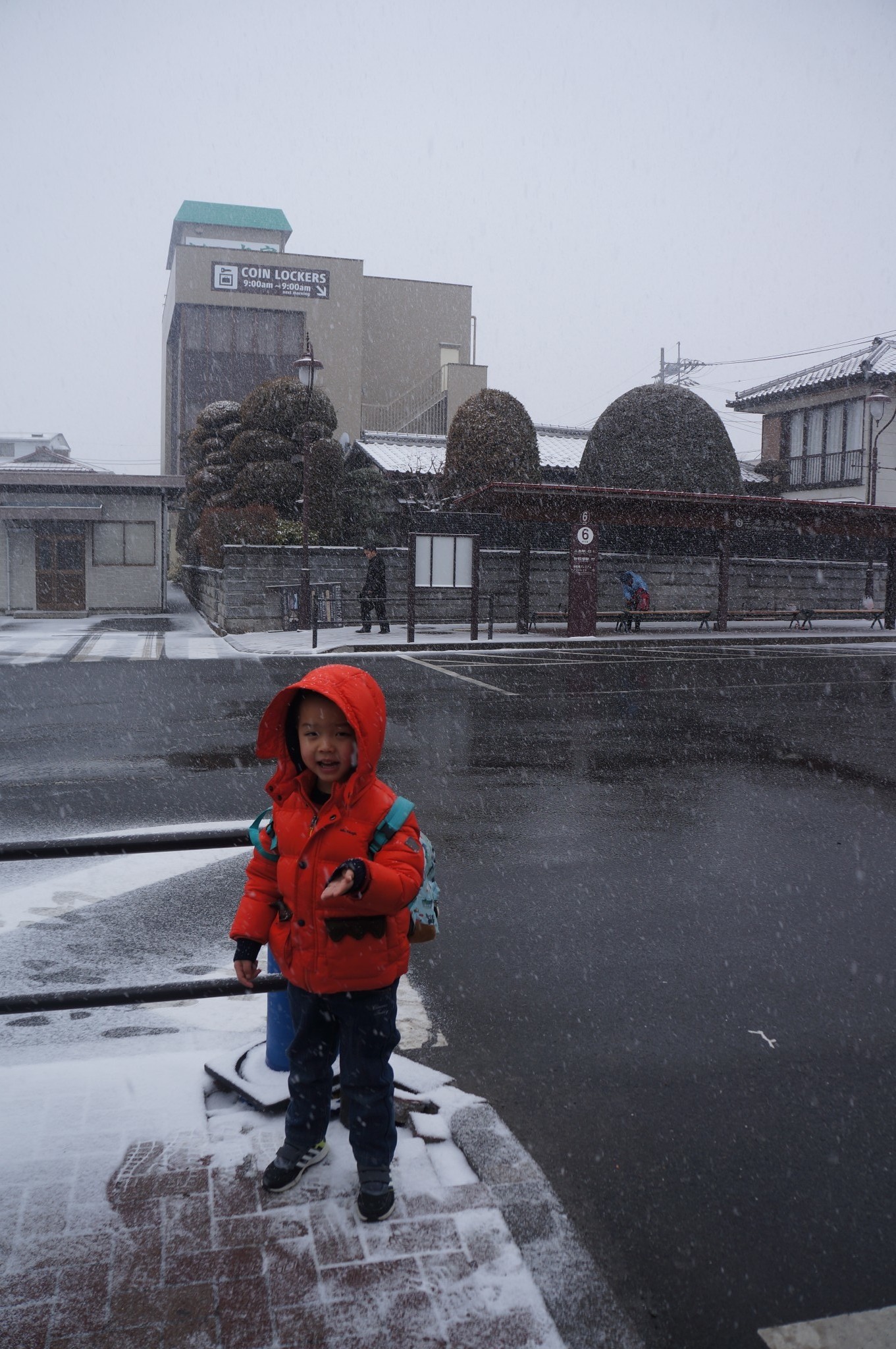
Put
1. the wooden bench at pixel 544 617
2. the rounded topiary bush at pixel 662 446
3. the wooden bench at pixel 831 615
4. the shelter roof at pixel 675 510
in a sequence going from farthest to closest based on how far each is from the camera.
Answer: the rounded topiary bush at pixel 662 446
the wooden bench at pixel 831 615
the wooden bench at pixel 544 617
the shelter roof at pixel 675 510

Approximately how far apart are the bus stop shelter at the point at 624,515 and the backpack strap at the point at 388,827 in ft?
57.1

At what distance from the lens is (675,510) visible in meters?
22.1

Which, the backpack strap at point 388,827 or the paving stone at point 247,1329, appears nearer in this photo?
the paving stone at point 247,1329

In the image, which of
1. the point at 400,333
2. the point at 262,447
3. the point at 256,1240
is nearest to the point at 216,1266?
the point at 256,1240

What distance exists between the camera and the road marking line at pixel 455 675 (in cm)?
1304

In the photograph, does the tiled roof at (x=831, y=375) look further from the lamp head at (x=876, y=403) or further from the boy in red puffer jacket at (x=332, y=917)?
the boy in red puffer jacket at (x=332, y=917)

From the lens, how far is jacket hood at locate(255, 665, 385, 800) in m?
2.36

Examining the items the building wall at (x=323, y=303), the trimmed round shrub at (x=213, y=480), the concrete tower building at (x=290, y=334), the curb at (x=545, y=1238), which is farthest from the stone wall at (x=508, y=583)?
the building wall at (x=323, y=303)

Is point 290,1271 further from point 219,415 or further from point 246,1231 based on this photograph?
point 219,415

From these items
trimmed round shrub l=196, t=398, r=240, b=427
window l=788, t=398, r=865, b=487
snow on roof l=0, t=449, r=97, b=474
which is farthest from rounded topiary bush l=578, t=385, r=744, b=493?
snow on roof l=0, t=449, r=97, b=474

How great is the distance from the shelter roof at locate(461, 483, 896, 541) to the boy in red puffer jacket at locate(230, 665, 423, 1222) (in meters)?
17.2

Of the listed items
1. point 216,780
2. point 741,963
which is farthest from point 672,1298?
point 216,780

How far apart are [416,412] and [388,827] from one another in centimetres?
5024

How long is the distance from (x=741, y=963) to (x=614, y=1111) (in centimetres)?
143
